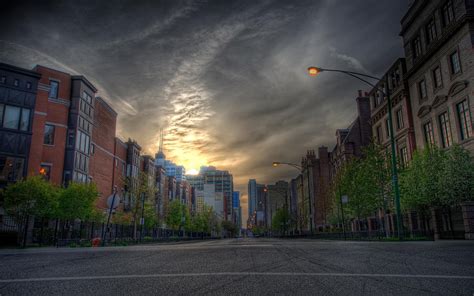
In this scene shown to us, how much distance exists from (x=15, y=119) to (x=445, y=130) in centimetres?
4317

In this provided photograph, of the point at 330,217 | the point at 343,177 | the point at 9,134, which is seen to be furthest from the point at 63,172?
the point at 330,217

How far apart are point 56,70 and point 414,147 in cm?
4256

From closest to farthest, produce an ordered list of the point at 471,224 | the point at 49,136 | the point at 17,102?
the point at 471,224
the point at 17,102
the point at 49,136

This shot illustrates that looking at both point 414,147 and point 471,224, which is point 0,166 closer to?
point 471,224

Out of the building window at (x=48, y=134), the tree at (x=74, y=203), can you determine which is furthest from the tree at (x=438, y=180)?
the building window at (x=48, y=134)

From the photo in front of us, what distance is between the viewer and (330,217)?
59.7 metres

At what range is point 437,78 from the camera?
34594 mm

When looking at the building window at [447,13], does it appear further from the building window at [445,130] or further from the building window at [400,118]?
the building window at [400,118]

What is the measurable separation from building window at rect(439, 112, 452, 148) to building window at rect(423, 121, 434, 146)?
175 cm

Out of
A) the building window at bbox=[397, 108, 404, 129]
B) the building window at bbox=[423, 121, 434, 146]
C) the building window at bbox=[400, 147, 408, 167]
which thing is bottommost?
the building window at bbox=[400, 147, 408, 167]

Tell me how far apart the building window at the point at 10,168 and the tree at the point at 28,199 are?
25.6 ft

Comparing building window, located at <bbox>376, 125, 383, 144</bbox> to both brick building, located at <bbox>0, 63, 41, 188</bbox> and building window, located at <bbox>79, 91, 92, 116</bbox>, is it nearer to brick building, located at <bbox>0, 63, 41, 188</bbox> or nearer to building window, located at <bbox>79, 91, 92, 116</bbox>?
building window, located at <bbox>79, 91, 92, 116</bbox>

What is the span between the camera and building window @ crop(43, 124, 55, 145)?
43.1 meters

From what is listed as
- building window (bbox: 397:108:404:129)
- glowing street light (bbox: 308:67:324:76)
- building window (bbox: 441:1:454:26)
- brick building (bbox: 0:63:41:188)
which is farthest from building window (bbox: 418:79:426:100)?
brick building (bbox: 0:63:41:188)
